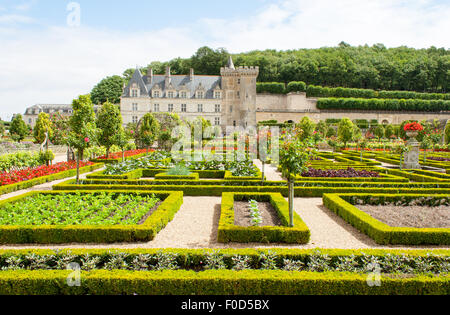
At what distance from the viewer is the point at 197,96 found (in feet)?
146

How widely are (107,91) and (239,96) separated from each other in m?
27.6

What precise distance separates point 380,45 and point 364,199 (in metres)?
88.8

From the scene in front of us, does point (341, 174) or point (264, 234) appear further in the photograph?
Result: point (341, 174)

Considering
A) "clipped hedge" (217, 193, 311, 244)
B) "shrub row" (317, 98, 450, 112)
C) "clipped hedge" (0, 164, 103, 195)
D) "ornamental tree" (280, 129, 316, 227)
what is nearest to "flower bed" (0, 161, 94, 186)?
"clipped hedge" (0, 164, 103, 195)

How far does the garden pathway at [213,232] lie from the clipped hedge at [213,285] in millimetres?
1689

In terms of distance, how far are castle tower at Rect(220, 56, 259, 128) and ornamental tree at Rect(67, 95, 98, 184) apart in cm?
2749

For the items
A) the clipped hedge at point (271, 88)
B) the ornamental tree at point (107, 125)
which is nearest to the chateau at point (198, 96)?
the clipped hedge at point (271, 88)

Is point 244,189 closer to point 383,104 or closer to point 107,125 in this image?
point 107,125

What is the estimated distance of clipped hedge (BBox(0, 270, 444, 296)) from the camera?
4203mm

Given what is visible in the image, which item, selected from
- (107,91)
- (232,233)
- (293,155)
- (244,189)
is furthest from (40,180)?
(107,91)

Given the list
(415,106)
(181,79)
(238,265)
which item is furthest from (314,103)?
(238,265)

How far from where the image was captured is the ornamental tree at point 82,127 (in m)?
12.2

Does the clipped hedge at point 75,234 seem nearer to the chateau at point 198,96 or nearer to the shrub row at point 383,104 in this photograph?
the chateau at point 198,96
